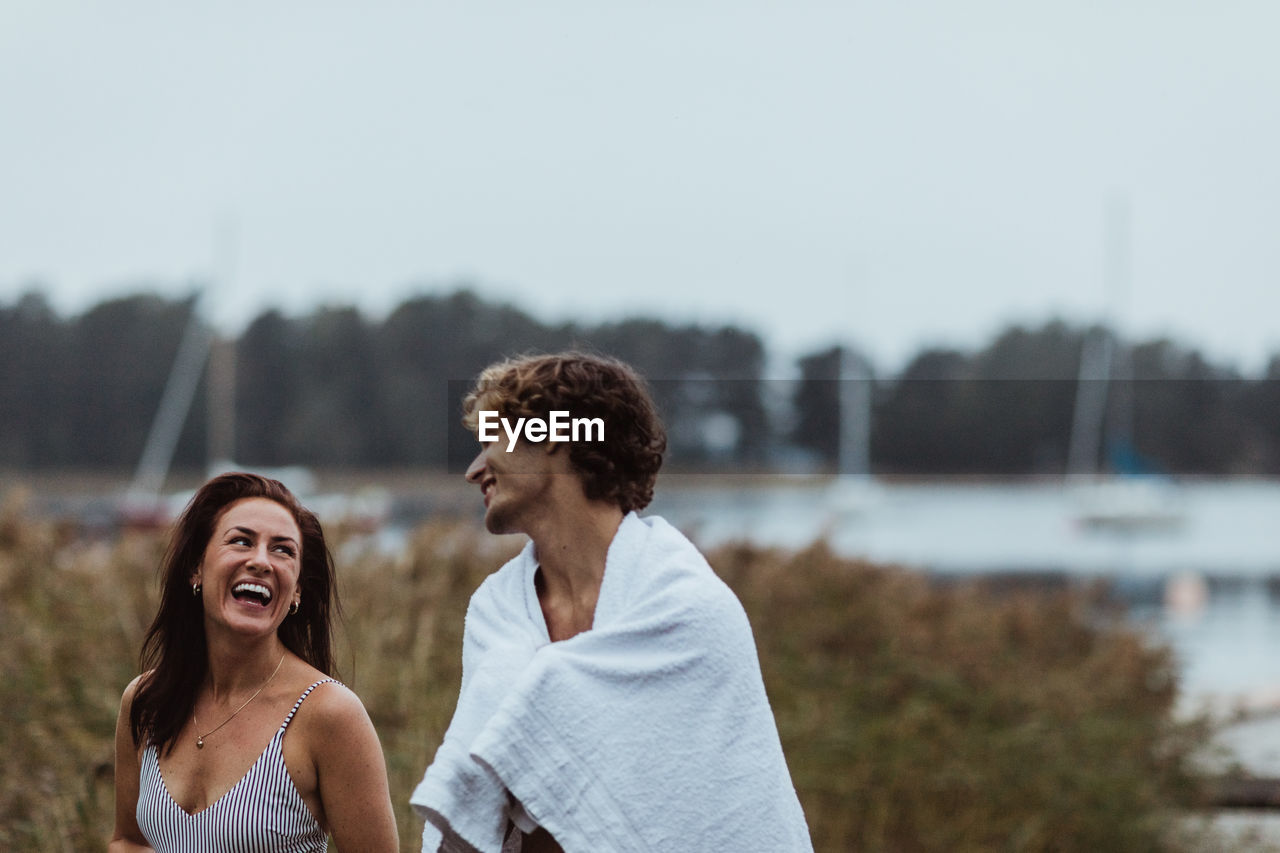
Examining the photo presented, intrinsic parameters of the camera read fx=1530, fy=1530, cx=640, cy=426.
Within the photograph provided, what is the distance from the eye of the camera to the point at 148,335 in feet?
112

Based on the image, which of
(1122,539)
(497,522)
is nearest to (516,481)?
(497,522)

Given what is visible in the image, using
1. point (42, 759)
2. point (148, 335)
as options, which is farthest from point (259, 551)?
point (148, 335)

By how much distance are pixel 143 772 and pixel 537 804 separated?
2.08ft

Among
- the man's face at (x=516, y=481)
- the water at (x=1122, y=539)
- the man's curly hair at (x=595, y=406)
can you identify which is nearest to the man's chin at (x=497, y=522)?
the man's face at (x=516, y=481)

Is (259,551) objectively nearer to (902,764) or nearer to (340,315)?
(902,764)

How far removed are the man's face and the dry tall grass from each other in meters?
1.83

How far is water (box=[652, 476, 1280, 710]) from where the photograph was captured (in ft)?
57.0

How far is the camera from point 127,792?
8.10ft

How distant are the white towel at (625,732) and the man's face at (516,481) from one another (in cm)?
14

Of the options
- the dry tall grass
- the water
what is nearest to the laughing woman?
the dry tall grass

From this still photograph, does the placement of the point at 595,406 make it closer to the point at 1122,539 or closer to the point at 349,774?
the point at 349,774

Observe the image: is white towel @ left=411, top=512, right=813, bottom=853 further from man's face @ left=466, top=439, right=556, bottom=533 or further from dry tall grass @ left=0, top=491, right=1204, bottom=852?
dry tall grass @ left=0, top=491, right=1204, bottom=852

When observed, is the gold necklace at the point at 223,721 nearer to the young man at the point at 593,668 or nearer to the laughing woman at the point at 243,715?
the laughing woman at the point at 243,715

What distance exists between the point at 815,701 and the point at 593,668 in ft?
15.6
